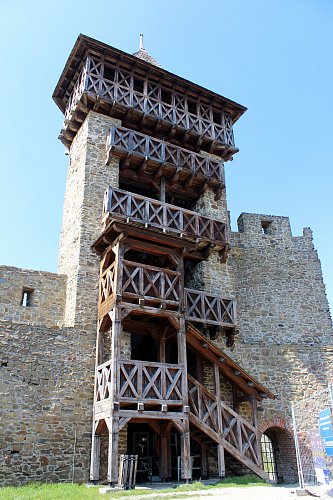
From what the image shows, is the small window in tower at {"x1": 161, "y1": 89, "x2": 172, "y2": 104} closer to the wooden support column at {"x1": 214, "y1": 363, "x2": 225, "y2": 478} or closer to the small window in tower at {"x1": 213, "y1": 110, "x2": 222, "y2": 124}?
the small window in tower at {"x1": 213, "y1": 110, "x2": 222, "y2": 124}

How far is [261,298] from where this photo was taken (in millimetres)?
20031

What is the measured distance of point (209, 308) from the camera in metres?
15.2

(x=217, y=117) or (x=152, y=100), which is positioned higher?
(x=217, y=117)

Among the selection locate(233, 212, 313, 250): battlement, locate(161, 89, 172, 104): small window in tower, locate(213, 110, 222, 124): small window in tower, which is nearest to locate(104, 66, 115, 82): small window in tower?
locate(161, 89, 172, 104): small window in tower

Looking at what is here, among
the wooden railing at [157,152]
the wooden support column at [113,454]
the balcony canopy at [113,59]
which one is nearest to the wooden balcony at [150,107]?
the balcony canopy at [113,59]

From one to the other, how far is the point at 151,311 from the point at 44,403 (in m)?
3.71

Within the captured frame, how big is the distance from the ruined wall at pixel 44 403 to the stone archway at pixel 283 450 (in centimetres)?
609

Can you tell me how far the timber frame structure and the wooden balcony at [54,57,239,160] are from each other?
0.05 meters

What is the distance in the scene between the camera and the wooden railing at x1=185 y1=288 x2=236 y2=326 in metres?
14.8

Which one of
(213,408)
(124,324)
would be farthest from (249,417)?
(124,324)

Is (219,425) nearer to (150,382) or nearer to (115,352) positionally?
(150,382)

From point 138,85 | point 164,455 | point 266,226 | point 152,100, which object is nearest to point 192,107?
point 152,100

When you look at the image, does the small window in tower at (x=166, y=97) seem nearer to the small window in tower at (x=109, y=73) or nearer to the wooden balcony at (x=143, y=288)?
the small window in tower at (x=109, y=73)

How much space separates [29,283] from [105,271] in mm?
2922
